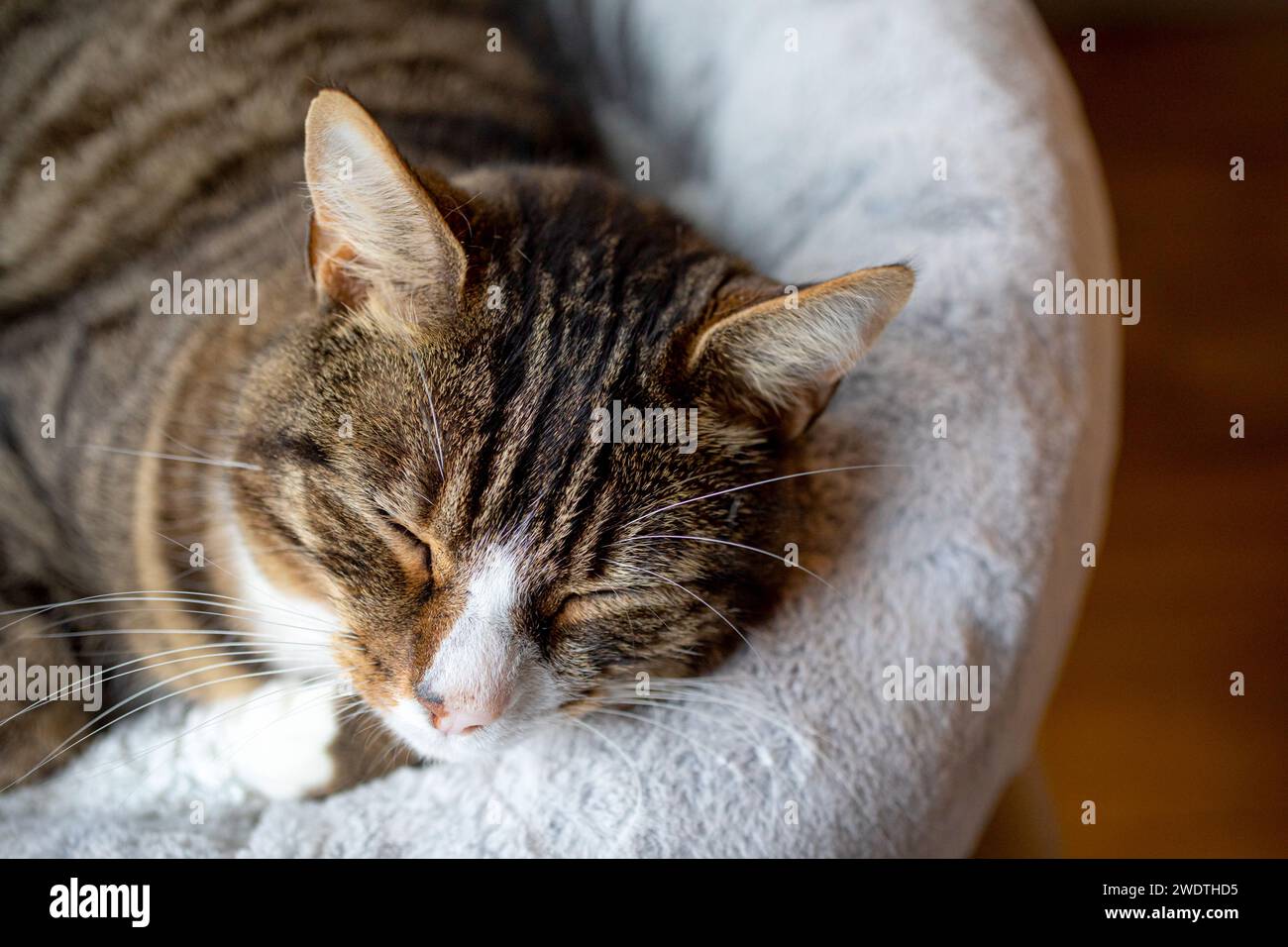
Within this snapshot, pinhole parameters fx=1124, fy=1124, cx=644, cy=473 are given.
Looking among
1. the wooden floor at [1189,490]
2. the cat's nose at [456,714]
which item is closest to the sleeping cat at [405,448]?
the cat's nose at [456,714]

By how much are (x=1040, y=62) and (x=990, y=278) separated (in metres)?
0.32

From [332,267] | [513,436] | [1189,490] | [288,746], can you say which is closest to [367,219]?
[332,267]

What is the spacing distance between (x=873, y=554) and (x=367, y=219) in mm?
511

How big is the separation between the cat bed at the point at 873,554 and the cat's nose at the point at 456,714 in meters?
0.13

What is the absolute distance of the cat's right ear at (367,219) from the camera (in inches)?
30.0

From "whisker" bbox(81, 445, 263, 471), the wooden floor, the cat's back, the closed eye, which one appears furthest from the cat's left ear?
the wooden floor

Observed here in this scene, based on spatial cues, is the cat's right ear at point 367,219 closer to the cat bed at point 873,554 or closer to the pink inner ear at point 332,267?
the pink inner ear at point 332,267

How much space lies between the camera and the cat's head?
32.0 inches

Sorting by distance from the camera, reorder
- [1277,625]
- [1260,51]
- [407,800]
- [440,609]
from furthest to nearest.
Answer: [1260,51]
[1277,625]
[407,800]
[440,609]

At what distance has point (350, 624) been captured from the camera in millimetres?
881

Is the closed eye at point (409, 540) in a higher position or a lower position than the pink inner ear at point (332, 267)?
lower

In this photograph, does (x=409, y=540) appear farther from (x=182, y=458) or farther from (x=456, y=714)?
(x=182, y=458)

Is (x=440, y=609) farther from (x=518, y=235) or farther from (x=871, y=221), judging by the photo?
(x=871, y=221)
